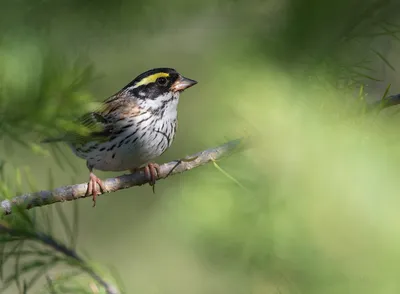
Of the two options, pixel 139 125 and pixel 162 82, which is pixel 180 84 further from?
pixel 139 125

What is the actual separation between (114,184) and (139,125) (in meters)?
0.77

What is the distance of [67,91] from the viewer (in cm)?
103

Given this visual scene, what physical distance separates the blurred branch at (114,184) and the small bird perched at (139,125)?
0.30 meters

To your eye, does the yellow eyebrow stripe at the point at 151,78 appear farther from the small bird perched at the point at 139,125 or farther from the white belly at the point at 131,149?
the white belly at the point at 131,149

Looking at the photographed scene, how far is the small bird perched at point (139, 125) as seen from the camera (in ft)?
10.7

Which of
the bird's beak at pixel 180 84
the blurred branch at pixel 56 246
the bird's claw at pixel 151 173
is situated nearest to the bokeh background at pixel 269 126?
the blurred branch at pixel 56 246

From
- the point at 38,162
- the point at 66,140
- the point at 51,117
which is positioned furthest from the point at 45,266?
the point at 38,162

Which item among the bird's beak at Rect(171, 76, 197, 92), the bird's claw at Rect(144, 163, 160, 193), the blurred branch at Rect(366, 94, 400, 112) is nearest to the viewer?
the blurred branch at Rect(366, 94, 400, 112)

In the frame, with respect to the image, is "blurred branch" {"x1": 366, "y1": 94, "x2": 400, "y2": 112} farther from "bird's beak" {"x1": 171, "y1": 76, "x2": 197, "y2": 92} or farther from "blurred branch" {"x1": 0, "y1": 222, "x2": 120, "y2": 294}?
"bird's beak" {"x1": 171, "y1": 76, "x2": 197, "y2": 92}

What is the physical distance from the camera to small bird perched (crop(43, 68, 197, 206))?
3266 millimetres

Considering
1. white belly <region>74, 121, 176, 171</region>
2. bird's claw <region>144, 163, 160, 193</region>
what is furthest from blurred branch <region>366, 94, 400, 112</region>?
white belly <region>74, 121, 176, 171</region>

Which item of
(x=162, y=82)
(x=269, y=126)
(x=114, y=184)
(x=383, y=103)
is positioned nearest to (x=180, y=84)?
(x=162, y=82)

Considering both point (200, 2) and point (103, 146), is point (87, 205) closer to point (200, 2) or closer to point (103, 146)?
point (103, 146)

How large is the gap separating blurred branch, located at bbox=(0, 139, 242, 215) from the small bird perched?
0.98 ft
